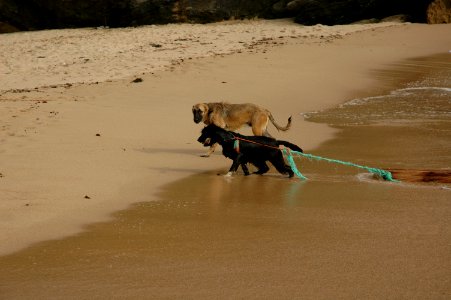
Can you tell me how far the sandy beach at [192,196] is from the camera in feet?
16.9

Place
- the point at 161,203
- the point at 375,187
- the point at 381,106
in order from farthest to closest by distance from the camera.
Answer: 1. the point at 381,106
2. the point at 375,187
3. the point at 161,203

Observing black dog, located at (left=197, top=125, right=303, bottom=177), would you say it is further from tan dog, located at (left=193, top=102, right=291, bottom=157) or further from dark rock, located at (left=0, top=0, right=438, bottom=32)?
dark rock, located at (left=0, top=0, right=438, bottom=32)

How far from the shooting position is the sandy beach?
5.14 metres

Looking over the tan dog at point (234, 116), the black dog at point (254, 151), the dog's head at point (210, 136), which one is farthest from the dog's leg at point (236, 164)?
the tan dog at point (234, 116)

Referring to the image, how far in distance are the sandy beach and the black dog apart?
20 centimetres

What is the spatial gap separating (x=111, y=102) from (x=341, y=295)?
8589mm

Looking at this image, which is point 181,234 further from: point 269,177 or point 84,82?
point 84,82

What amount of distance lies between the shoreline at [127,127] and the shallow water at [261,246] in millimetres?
430

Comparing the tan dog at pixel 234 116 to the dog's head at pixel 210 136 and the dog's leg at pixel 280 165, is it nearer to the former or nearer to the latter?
the dog's head at pixel 210 136

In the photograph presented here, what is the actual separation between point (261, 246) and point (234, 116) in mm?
4945

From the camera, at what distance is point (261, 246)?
5816 mm

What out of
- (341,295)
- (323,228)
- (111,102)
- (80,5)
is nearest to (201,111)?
(111,102)

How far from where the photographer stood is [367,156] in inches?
389

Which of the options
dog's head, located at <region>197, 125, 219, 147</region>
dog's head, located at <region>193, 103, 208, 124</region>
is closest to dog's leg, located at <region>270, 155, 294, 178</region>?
dog's head, located at <region>197, 125, 219, 147</region>
